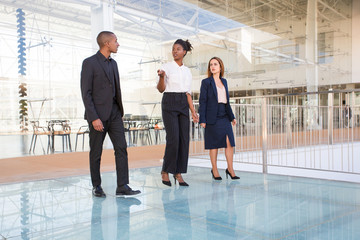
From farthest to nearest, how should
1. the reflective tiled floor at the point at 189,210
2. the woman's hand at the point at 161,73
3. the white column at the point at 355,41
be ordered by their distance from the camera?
1. the white column at the point at 355,41
2. the woman's hand at the point at 161,73
3. the reflective tiled floor at the point at 189,210

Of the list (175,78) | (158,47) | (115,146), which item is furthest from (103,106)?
(158,47)

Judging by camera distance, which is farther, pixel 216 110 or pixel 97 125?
pixel 216 110

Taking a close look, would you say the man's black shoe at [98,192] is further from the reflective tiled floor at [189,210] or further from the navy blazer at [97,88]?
the navy blazer at [97,88]

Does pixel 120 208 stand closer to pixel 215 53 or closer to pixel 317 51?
pixel 215 53

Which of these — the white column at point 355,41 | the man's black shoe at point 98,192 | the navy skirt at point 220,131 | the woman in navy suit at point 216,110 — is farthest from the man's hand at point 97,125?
the white column at point 355,41

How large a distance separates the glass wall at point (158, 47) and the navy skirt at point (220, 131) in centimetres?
449

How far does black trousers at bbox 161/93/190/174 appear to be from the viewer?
11.3 feet

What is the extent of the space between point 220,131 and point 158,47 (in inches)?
242

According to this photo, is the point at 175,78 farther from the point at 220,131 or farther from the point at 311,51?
the point at 311,51

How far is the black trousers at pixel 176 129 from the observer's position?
3.43 meters

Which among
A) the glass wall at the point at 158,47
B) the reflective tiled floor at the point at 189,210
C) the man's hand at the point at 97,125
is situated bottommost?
the reflective tiled floor at the point at 189,210

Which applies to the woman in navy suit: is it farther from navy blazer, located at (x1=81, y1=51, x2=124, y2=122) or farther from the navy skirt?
navy blazer, located at (x1=81, y1=51, x2=124, y2=122)

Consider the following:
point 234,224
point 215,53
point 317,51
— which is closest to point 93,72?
point 234,224

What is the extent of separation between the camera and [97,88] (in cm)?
301
